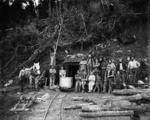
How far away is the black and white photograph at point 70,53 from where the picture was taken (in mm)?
13523

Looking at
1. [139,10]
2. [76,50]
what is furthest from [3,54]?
[139,10]

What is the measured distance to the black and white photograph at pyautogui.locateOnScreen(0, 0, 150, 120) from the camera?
13.5m

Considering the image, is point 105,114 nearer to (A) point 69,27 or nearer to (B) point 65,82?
(B) point 65,82

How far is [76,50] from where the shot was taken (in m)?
21.4

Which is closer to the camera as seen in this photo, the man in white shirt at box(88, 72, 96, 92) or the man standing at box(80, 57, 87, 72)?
the man in white shirt at box(88, 72, 96, 92)

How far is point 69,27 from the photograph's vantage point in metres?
23.2

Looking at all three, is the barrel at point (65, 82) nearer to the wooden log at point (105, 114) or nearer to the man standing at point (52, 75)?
the man standing at point (52, 75)

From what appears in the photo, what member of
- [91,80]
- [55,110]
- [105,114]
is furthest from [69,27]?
[105,114]

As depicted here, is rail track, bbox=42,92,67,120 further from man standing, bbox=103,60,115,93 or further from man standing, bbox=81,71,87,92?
man standing, bbox=103,60,115,93

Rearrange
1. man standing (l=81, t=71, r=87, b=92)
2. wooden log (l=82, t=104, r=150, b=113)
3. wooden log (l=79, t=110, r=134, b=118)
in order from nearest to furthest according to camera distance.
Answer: wooden log (l=79, t=110, r=134, b=118), wooden log (l=82, t=104, r=150, b=113), man standing (l=81, t=71, r=87, b=92)

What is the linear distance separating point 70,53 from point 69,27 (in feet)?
12.8

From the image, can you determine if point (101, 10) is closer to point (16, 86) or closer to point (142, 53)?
point (142, 53)

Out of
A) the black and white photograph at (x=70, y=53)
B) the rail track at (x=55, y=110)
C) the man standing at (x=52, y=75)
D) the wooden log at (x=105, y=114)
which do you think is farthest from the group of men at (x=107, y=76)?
the wooden log at (x=105, y=114)

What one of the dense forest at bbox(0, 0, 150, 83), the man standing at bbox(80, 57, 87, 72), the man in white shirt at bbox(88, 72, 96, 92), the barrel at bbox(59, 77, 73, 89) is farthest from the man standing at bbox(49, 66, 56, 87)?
the dense forest at bbox(0, 0, 150, 83)
